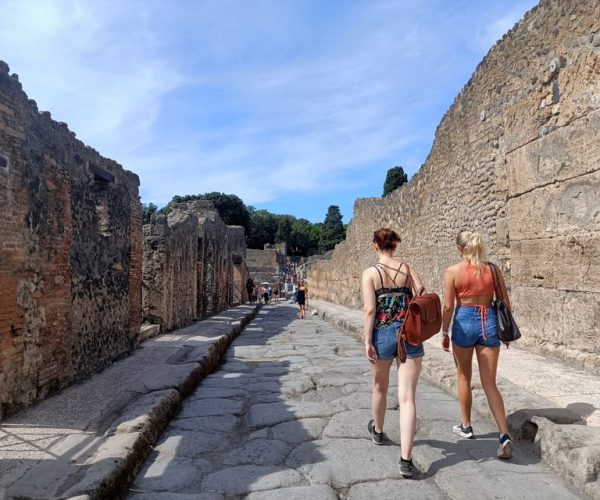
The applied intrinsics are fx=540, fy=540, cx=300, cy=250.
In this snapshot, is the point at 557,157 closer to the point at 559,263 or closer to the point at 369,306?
the point at 559,263

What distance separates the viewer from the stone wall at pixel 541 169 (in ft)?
17.9

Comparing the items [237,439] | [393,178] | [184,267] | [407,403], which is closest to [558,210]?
[407,403]

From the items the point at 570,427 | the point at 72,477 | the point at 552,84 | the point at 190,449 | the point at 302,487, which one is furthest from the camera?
the point at 552,84

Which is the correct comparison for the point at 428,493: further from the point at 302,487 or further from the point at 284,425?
the point at 284,425

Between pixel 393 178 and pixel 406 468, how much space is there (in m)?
52.1

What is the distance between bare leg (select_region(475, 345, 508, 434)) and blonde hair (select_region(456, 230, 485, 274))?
0.51 meters

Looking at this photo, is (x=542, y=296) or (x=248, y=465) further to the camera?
(x=542, y=296)

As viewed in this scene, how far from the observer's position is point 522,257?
6.75 m

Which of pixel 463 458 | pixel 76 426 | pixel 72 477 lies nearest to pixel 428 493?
pixel 463 458

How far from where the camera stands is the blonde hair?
344 centimetres

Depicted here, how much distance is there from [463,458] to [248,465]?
1.28 m

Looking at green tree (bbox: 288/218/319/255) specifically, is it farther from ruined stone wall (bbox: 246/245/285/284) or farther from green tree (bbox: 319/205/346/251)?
ruined stone wall (bbox: 246/245/285/284)

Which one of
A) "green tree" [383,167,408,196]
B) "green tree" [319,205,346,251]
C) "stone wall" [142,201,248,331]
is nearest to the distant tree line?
"green tree" [319,205,346,251]

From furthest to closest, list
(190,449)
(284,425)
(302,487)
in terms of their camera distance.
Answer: (284,425) → (190,449) → (302,487)
